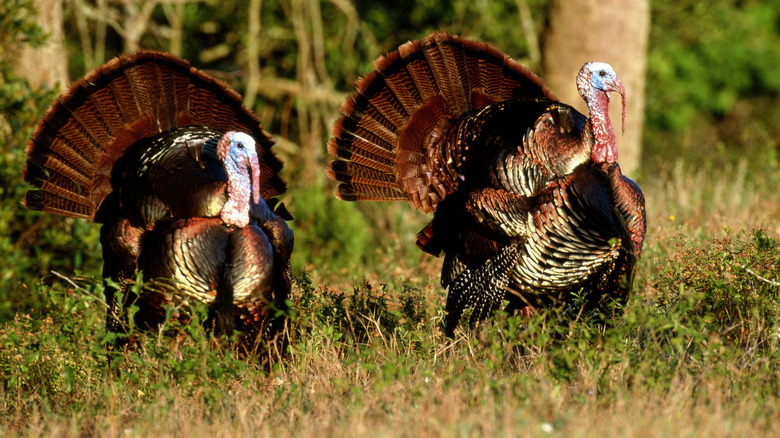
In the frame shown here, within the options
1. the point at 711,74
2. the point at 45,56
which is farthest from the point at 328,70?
the point at 711,74

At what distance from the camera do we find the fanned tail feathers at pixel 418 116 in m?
5.71

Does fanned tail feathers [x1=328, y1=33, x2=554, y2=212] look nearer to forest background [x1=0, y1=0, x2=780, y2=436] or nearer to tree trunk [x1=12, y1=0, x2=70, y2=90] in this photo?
forest background [x1=0, y1=0, x2=780, y2=436]

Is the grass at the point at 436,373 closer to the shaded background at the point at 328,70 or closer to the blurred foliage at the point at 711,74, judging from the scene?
the shaded background at the point at 328,70

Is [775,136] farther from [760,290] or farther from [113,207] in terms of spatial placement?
[113,207]

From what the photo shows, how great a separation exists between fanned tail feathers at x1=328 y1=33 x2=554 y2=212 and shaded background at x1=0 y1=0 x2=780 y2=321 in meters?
1.01

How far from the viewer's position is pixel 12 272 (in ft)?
21.2

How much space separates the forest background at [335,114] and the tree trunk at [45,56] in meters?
0.01

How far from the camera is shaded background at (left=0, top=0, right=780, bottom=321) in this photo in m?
6.98

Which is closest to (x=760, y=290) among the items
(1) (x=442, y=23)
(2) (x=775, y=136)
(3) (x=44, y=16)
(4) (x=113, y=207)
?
(4) (x=113, y=207)

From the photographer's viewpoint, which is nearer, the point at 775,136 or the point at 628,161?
the point at 628,161

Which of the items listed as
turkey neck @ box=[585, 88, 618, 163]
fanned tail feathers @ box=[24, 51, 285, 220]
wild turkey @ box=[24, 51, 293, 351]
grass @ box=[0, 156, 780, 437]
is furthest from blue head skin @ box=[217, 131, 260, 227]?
turkey neck @ box=[585, 88, 618, 163]

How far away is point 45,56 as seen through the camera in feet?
24.5

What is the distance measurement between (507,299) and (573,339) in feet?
2.89

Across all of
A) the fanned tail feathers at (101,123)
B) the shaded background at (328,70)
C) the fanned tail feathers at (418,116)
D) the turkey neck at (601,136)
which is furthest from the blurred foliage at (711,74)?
the fanned tail feathers at (101,123)
